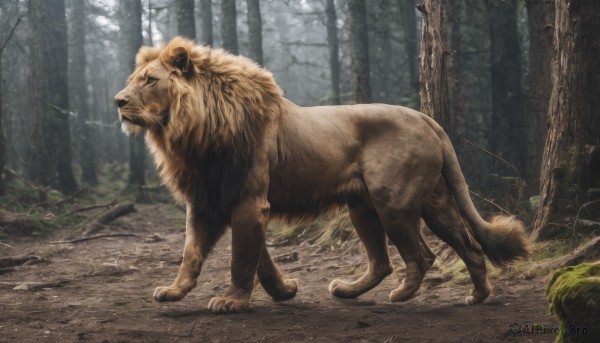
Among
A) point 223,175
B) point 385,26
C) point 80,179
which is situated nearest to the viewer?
point 223,175

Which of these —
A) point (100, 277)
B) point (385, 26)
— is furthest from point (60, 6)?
point (100, 277)

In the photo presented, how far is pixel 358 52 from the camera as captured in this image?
16266 millimetres

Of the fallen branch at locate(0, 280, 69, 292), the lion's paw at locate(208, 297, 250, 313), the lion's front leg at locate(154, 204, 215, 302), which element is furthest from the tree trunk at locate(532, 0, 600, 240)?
the fallen branch at locate(0, 280, 69, 292)

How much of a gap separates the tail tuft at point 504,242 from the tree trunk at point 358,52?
9.84m

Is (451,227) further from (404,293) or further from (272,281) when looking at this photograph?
(272,281)

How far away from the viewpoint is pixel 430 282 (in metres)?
6.78

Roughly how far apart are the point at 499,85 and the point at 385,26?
25.4ft

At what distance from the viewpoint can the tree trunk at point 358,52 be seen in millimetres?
15656

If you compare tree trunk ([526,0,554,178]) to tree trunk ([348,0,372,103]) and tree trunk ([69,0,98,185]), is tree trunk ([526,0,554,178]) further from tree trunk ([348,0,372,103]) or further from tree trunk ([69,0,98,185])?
tree trunk ([69,0,98,185])

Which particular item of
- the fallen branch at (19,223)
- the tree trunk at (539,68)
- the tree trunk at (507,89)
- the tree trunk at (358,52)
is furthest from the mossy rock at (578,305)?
the tree trunk at (358,52)

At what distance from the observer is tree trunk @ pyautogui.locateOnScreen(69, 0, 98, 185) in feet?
73.3

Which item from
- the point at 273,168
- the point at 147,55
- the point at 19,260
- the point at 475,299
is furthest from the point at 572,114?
the point at 19,260

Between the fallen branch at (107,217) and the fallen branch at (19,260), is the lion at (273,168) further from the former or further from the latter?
the fallen branch at (107,217)

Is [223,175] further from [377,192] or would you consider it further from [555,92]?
[555,92]
